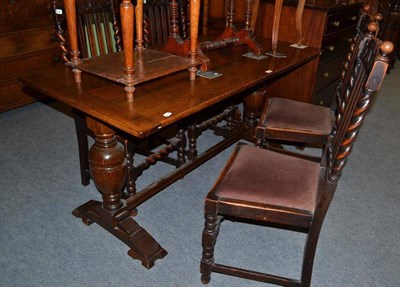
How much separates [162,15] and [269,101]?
0.90 meters

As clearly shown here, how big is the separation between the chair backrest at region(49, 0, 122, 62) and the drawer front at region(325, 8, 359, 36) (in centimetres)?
142

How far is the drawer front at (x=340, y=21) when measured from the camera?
2.54m

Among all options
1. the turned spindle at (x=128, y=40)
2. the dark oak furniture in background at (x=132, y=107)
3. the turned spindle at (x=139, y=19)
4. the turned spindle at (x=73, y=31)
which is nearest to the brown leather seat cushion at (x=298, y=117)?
the dark oak furniture in background at (x=132, y=107)

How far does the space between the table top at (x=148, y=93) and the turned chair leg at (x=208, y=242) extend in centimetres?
45

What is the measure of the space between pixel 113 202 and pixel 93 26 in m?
0.96

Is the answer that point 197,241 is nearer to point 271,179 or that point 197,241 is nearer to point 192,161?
point 192,161

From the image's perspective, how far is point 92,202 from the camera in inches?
82.5

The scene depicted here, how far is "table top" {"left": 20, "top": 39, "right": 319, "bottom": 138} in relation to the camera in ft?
4.34

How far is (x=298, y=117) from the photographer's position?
83.0 inches

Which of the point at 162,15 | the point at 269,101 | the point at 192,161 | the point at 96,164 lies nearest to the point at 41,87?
the point at 96,164

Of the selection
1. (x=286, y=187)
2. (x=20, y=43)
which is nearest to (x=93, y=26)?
(x=286, y=187)

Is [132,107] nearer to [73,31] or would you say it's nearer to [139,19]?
[73,31]

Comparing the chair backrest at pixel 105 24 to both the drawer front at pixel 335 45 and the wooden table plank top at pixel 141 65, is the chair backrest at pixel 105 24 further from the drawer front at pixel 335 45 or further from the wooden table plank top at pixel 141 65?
the drawer front at pixel 335 45

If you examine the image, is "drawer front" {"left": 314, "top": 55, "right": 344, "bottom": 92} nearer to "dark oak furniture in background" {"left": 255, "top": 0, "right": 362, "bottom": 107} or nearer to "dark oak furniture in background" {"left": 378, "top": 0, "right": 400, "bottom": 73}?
"dark oak furniture in background" {"left": 255, "top": 0, "right": 362, "bottom": 107}
